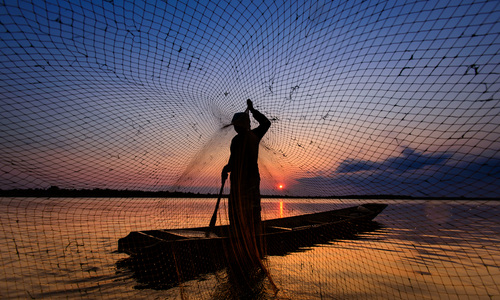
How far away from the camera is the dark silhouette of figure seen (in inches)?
157

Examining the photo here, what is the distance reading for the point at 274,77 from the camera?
5145 millimetres

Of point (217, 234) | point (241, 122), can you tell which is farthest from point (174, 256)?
point (217, 234)

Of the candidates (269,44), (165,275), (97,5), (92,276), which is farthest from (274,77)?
(92,276)

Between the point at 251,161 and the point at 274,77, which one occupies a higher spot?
the point at 274,77

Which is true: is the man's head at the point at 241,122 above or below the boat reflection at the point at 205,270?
above

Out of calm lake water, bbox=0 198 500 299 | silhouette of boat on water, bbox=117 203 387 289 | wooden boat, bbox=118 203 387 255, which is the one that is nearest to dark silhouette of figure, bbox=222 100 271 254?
silhouette of boat on water, bbox=117 203 387 289

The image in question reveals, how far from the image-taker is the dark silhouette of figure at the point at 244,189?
3984mm

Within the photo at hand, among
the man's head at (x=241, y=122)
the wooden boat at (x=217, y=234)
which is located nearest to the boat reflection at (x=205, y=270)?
the wooden boat at (x=217, y=234)

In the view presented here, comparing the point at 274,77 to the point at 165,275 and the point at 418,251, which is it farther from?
the point at 418,251

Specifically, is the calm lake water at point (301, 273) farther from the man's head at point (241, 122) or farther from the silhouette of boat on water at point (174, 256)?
the man's head at point (241, 122)

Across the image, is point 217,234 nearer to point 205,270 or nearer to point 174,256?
point 205,270

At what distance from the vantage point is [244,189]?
4.04 meters

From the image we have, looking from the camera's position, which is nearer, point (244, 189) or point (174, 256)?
point (174, 256)

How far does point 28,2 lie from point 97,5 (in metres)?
0.77
